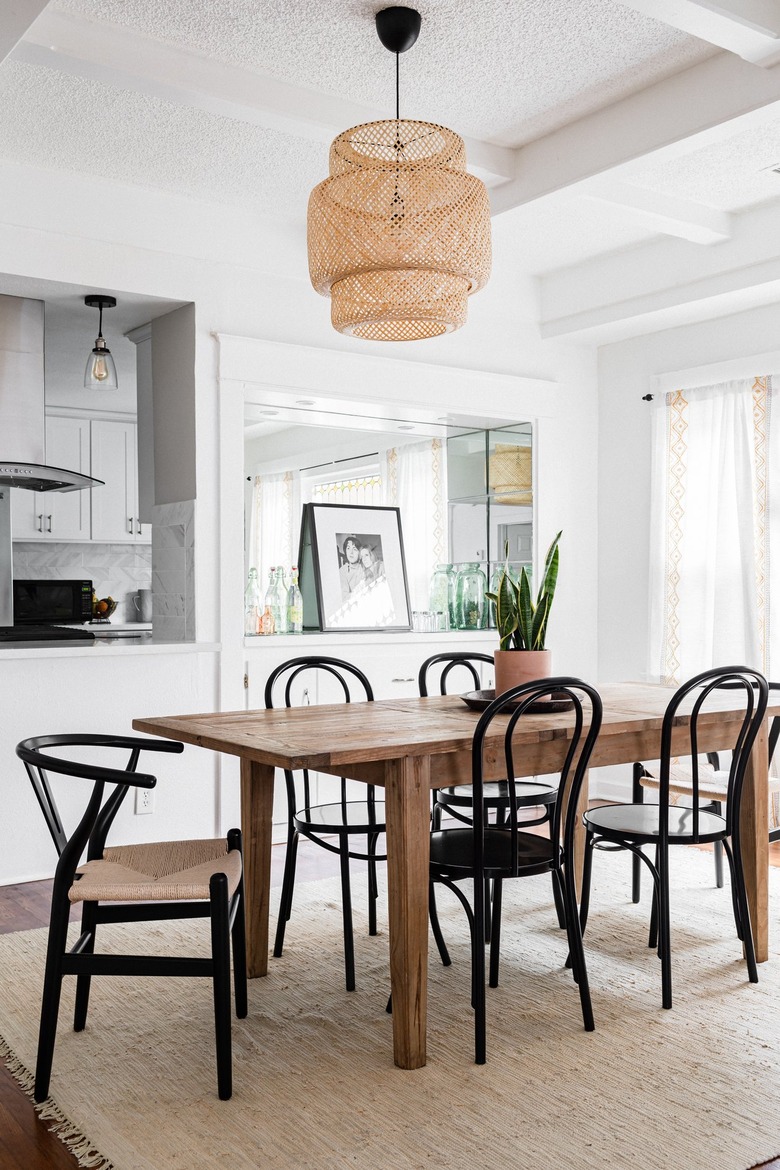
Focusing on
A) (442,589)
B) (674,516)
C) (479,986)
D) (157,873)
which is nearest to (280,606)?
(442,589)

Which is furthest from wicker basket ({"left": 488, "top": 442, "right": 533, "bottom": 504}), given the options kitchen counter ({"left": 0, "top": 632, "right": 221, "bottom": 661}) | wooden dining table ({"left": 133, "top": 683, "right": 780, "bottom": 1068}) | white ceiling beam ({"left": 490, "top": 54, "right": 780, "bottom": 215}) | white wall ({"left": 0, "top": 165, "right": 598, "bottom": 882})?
wooden dining table ({"left": 133, "top": 683, "right": 780, "bottom": 1068})

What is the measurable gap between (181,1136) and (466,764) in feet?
3.32

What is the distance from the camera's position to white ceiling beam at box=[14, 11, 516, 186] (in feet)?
9.42

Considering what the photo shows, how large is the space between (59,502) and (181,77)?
432cm

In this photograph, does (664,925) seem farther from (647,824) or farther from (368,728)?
(368,728)

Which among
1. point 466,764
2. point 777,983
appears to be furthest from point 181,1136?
point 777,983

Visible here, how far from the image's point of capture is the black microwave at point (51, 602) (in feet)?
22.4

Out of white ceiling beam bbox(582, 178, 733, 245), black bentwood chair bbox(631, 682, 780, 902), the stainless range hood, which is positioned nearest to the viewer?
black bentwood chair bbox(631, 682, 780, 902)

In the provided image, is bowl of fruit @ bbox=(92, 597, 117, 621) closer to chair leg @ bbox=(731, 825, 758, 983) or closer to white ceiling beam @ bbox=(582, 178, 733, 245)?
white ceiling beam @ bbox=(582, 178, 733, 245)

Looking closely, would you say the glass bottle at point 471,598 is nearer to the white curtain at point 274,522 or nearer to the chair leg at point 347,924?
the white curtain at point 274,522

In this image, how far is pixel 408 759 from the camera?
2336 millimetres

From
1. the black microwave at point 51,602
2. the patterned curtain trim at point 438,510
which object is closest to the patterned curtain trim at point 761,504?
the patterned curtain trim at point 438,510

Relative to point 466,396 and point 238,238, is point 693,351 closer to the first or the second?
point 466,396

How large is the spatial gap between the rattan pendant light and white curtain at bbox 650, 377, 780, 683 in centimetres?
240
